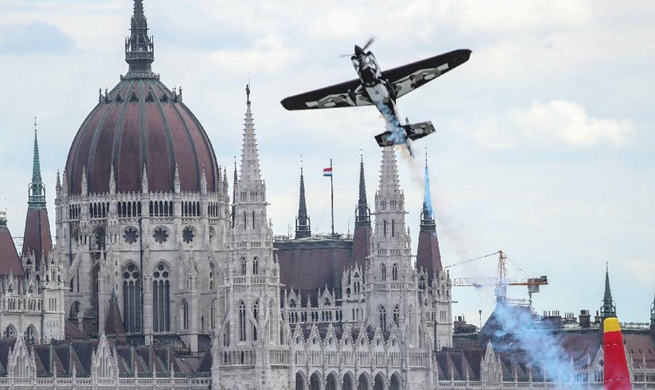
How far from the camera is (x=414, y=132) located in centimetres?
11906

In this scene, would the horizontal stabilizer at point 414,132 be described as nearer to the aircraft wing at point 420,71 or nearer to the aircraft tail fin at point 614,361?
the aircraft wing at point 420,71

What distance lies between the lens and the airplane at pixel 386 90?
116 metres

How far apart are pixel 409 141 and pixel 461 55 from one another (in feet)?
13.0

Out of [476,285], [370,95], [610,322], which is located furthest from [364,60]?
[476,285]

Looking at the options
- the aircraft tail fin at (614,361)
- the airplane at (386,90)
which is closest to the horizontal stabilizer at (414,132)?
the airplane at (386,90)

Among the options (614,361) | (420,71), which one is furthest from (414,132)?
(614,361)

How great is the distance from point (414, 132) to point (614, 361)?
1199 cm

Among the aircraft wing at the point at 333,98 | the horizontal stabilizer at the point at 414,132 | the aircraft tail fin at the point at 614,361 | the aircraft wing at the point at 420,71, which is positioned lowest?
the aircraft tail fin at the point at 614,361

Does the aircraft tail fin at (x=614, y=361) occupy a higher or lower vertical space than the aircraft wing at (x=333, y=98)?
lower

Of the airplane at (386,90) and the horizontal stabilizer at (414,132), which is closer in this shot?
the airplane at (386,90)

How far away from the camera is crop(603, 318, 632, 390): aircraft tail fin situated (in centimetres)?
11769

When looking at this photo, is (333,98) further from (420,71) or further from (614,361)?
(614,361)

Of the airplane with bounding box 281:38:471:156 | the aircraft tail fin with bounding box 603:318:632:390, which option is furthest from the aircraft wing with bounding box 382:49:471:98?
the aircraft tail fin with bounding box 603:318:632:390

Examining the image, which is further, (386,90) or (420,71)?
(420,71)
